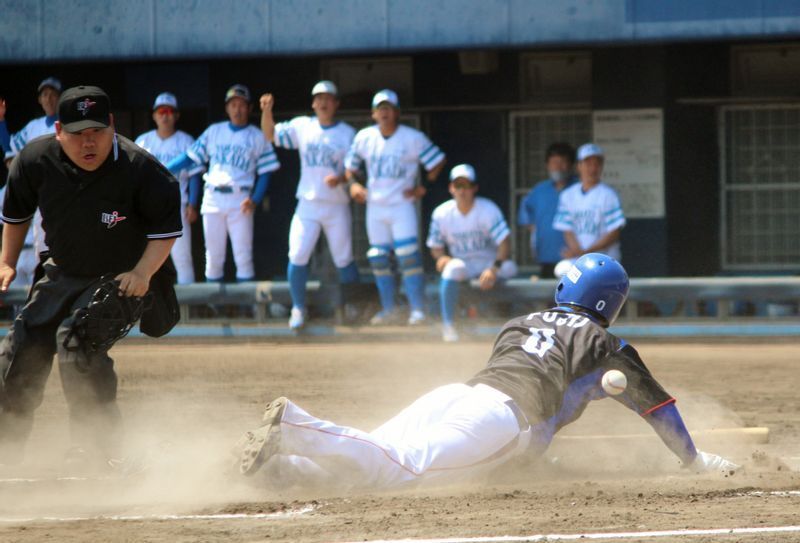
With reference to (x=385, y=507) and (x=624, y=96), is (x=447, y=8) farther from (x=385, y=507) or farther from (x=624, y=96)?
(x=385, y=507)

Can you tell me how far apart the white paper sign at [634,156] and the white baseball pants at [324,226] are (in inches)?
139

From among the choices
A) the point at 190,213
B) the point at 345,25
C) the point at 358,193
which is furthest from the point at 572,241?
the point at 190,213

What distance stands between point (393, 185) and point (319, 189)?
30.4 inches

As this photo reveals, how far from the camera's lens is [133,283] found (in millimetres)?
5762

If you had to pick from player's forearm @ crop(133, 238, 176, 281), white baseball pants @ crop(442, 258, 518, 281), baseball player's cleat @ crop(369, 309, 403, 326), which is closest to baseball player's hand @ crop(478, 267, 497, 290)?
white baseball pants @ crop(442, 258, 518, 281)

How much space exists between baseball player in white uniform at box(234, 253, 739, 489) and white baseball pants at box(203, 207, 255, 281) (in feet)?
23.2

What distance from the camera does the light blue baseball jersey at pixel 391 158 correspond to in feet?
40.3

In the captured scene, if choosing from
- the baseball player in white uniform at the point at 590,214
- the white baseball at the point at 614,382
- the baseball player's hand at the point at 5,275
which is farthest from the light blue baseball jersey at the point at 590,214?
the baseball player's hand at the point at 5,275

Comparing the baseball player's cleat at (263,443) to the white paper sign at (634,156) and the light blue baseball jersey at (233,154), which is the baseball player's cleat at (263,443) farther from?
the white paper sign at (634,156)

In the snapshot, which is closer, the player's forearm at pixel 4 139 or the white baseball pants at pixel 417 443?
the white baseball pants at pixel 417 443

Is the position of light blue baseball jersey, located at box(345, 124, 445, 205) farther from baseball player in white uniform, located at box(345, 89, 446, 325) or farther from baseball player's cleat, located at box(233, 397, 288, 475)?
baseball player's cleat, located at box(233, 397, 288, 475)

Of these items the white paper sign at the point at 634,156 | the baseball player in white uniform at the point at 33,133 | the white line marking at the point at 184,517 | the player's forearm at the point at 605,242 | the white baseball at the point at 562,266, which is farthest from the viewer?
the white paper sign at the point at 634,156

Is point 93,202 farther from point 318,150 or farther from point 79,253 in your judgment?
point 318,150

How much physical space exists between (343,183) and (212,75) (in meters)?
3.78
